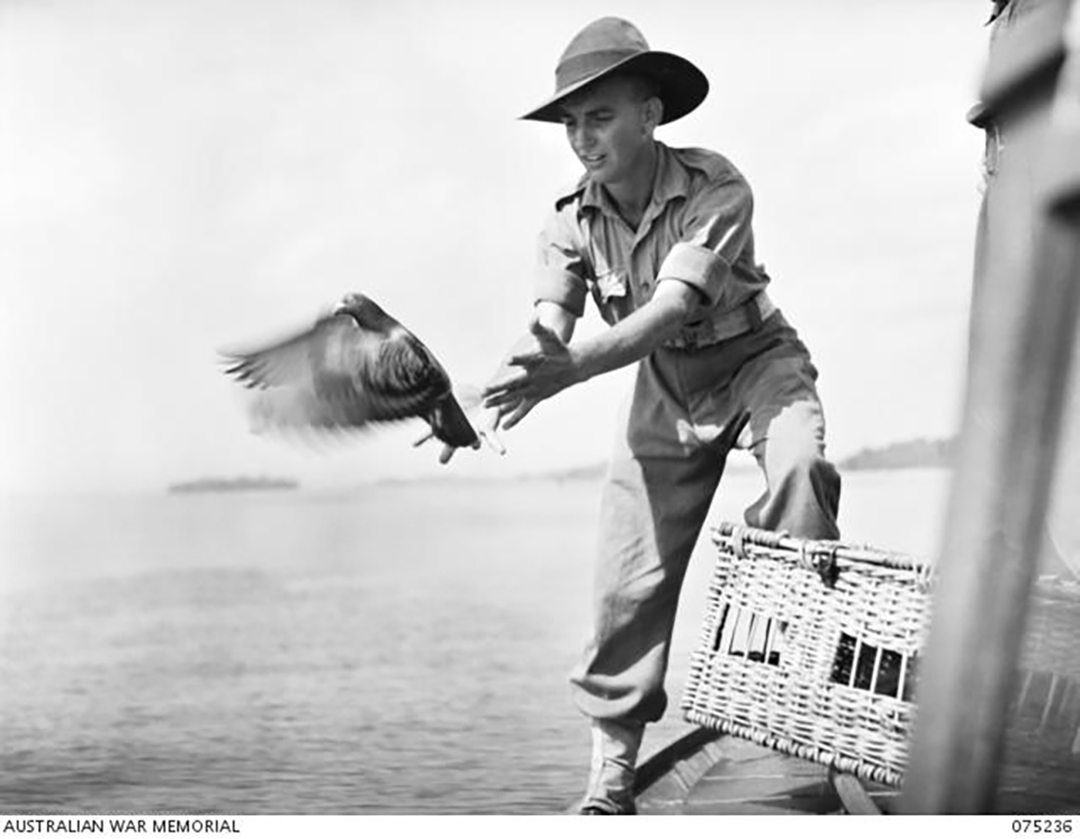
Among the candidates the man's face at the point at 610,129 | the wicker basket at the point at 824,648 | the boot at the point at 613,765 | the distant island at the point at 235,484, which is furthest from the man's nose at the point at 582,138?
the boot at the point at 613,765

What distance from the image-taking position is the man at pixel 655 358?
3.01 meters

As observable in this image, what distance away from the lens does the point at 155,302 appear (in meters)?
3.39

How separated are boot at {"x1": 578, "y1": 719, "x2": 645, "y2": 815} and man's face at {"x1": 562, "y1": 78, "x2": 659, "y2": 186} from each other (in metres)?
1.01

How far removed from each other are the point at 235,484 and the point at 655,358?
881 millimetres

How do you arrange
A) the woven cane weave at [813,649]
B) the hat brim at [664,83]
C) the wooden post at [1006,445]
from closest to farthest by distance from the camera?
the wooden post at [1006,445], the woven cane weave at [813,649], the hat brim at [664,83]

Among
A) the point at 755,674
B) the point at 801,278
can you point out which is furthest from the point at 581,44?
the point at 755,674

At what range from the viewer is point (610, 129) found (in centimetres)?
312

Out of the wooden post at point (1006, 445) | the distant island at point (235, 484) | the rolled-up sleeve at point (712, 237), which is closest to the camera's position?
the wooden post at point (1006, 445)

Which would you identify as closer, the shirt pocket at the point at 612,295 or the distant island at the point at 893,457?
the shirt pocket at the point at 612,295

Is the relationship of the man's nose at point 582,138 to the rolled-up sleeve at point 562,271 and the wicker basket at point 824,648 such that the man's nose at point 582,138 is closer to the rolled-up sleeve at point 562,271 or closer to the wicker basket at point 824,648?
the rolled-up sleeve at point 562,271

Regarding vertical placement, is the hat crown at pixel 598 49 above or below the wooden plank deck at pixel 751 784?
above

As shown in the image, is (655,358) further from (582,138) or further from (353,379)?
(353,379)

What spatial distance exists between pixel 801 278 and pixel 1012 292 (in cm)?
294

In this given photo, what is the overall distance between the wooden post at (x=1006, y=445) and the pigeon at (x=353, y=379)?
2.42 meters
